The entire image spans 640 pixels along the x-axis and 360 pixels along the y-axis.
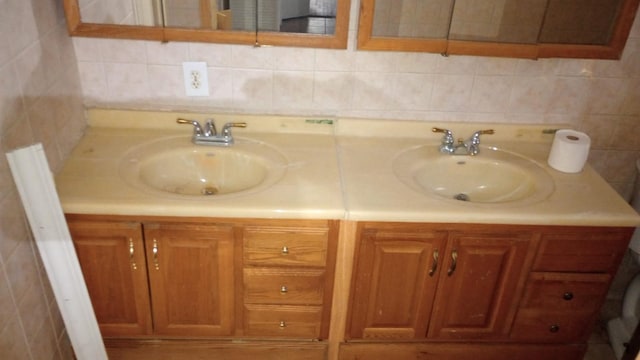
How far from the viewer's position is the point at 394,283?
169 centimetres

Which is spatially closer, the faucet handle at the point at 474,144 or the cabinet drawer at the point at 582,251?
the cabinet drawer at the point at 582,251

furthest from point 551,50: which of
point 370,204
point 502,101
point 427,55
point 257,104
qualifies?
point 257,104

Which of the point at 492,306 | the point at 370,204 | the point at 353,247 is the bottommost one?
the point at 492,306

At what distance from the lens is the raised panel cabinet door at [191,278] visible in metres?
1.58

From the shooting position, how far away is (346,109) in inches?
75.1

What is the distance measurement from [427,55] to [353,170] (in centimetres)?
46

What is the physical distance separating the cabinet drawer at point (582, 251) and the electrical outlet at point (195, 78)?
116 cm

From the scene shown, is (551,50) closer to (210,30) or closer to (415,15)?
(415,15)

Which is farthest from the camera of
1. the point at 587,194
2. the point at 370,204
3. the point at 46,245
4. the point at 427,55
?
the point at 427,55

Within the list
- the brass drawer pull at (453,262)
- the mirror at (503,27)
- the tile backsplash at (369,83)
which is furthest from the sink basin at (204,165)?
the brass drawer pull at (453,262)

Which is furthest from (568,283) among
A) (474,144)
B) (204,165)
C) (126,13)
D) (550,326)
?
(126,13)

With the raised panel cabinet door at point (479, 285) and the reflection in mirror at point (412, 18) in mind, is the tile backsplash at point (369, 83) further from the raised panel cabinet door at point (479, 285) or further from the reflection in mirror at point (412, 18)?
the raised panel cabinet door at point (479, 285)

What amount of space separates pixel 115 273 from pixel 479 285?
3.59 ft

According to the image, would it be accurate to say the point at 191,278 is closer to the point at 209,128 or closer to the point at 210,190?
the point at 210,190
